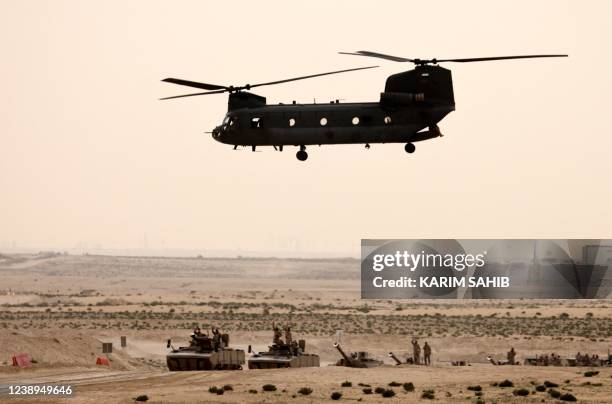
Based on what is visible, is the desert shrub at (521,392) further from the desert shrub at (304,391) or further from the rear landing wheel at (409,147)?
the rear landing wheel at (409,147)

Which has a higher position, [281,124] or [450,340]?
[281,124]

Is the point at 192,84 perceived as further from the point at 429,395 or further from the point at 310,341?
the point at 310,341

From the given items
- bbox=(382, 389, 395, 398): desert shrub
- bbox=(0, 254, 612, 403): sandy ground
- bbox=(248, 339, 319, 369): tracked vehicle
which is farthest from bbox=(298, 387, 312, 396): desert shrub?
bbox=(248, 339, 319, 369): tracked vehicle

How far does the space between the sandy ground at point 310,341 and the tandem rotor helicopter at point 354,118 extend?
11186 millimetres

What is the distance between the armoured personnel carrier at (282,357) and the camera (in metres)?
61.9

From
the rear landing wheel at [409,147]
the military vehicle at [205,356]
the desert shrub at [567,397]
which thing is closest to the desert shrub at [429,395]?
the desert shrub at [567,397]

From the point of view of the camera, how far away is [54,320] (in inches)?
4525

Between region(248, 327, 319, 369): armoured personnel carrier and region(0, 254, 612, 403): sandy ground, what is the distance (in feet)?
4.00

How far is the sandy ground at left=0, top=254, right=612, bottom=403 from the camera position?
54319 mm

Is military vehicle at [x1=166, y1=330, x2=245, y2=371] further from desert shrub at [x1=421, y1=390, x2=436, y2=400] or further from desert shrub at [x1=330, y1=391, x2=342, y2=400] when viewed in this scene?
desert shrub at [x1=421, y1=390, x2=436, y2=400]

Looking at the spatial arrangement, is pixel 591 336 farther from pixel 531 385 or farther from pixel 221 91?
pixel 221 91

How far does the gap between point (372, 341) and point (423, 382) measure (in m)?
35.9

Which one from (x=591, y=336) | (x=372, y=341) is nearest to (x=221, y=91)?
(x=372, y=341)

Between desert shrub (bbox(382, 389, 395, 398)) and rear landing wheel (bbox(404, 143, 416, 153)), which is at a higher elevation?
rear landing wheel (bbox(404, 143, 416, 153))
